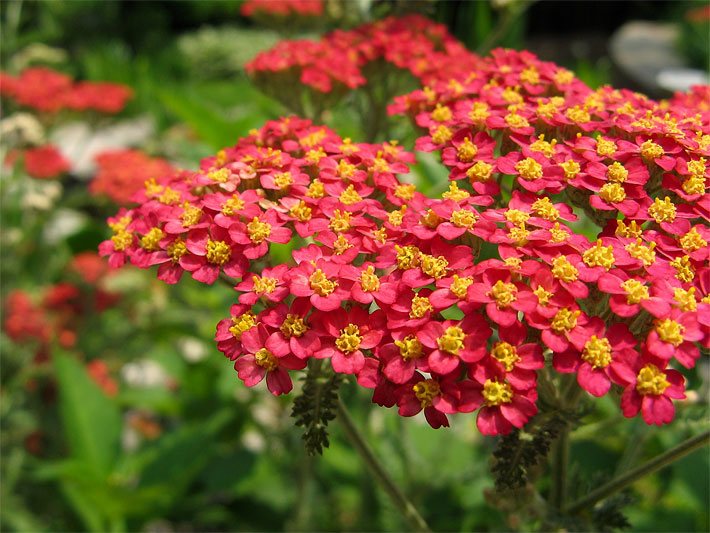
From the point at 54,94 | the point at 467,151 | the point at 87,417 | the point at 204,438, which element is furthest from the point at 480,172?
the point at 54,94

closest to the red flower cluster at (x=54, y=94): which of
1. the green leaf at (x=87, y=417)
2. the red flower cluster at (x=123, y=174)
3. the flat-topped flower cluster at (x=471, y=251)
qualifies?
the red flower cluster at (x=123, y=174)

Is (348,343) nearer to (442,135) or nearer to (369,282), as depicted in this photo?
(369,282)

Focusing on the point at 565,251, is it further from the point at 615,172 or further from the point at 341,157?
the point at 341,157

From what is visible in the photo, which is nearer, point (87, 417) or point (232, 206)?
point (232, 206)

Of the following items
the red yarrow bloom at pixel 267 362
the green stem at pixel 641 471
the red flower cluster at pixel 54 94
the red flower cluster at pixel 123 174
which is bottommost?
the red flower cluster at pixel 123 174

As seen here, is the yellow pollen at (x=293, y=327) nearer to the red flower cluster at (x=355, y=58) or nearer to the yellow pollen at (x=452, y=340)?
the yellow pollen at (x=452, y=340)

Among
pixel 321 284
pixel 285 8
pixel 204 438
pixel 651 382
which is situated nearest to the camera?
pixel 651 382

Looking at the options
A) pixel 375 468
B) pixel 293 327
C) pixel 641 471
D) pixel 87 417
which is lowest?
pixel 87 417
